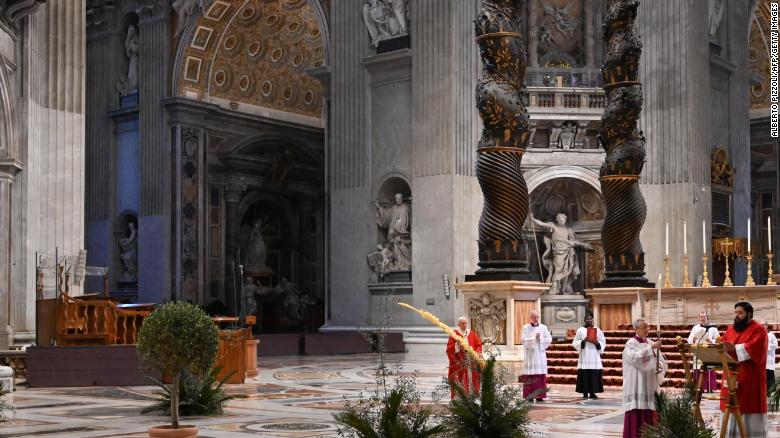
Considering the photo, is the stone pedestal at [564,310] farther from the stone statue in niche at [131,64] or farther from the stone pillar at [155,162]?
the stone statue in niche at [131,64]

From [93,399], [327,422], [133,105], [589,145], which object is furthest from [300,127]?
[327,422]

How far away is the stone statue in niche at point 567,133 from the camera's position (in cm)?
2778

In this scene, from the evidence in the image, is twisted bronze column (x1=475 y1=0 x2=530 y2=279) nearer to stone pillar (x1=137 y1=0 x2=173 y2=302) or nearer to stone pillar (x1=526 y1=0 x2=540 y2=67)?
stone pillar (x1=526 y1=0 x2=540 y2=67)

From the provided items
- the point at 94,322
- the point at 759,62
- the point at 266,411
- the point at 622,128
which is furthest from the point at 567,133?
the point at 266,411

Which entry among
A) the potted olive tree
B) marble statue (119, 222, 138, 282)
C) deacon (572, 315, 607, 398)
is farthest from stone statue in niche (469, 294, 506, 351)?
marble statue (119, 222, 138, 282)

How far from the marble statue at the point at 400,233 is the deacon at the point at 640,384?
17.8 metres

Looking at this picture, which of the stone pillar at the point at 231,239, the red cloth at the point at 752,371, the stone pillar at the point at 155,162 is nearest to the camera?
the red cloth at the point at 752,371

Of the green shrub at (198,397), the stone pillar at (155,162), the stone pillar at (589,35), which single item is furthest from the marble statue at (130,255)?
the green shrub at (198,397)

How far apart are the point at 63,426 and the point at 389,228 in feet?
55.9

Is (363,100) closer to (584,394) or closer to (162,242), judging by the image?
(162,242)

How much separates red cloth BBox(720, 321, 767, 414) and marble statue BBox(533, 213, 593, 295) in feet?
60.5

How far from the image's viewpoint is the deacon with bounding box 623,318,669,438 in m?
9.98

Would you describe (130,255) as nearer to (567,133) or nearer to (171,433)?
(567,133)

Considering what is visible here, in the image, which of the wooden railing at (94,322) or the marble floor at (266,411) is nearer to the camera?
the marble floor at (266,411)
